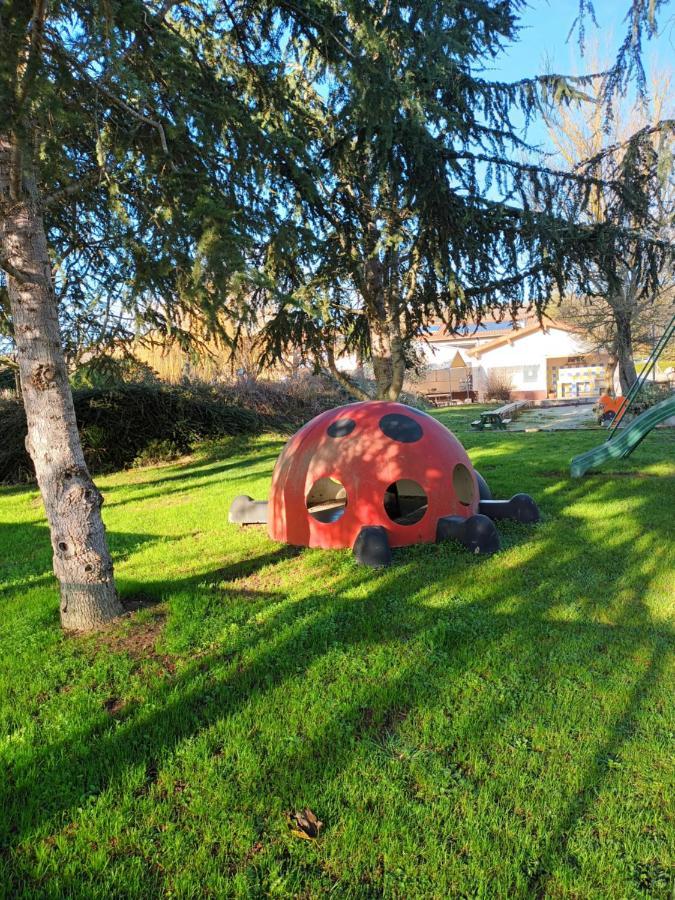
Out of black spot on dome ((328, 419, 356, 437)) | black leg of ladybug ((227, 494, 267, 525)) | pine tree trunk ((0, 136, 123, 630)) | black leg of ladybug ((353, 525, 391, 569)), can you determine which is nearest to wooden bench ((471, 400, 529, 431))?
black leg of ladybug ((227, 494, 267, 525))

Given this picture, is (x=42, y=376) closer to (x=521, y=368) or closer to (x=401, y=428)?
(x=401, y=428)

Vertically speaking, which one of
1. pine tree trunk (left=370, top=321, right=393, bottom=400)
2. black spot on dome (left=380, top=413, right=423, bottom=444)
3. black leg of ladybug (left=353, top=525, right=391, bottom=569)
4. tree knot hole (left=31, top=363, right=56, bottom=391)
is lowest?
black leg of ladybug (left=353, top=525, right=391, bottom=569)

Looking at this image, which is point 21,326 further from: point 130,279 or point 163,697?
point 163,697

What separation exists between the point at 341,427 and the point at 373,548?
1567mm

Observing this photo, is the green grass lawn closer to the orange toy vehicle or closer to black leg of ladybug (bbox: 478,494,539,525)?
black leg of ladybug (bbox: 478,494,539,525)

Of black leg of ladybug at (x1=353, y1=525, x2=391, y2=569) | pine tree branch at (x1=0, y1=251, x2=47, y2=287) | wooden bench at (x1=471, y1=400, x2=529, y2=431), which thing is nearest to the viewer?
pine tree branch at (x1=0, y1=251, x2=47, y2=287)

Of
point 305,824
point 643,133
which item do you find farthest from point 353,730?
point 643,133

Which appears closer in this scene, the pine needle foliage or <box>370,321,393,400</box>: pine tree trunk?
the pine needle foliage

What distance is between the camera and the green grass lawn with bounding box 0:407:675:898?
205cm

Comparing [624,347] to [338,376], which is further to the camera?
[624,347]

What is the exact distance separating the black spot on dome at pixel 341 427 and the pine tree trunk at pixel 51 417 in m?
2.77

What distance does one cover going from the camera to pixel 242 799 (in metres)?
2.37

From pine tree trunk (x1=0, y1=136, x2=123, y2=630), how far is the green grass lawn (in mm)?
392

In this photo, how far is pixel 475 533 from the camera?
5504 mm
